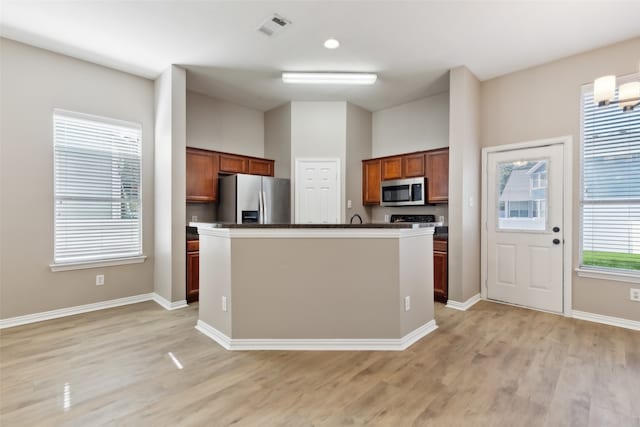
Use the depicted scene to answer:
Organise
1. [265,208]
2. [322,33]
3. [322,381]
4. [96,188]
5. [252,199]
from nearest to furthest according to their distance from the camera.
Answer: [322,381] < [322,33] < [96,188] < [252,199] < [265,208]

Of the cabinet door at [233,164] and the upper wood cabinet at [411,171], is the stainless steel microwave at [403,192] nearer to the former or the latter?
the upper wood cabinet at [411,171]

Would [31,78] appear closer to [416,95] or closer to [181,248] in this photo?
[181,248]

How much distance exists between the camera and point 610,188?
343 cm

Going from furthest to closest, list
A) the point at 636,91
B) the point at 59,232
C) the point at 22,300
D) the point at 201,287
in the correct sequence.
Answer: the point at 59,232 < the point at 22,300 < the point at 201,287 < the point at 636,91

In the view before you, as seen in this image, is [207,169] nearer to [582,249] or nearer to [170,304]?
[170,304]

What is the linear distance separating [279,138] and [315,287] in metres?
3.56

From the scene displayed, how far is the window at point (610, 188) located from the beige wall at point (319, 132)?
3.21m

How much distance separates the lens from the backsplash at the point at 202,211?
4797 millimetres

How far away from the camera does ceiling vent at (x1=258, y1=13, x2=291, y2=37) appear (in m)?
3.01

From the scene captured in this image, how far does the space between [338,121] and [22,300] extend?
15.8ft

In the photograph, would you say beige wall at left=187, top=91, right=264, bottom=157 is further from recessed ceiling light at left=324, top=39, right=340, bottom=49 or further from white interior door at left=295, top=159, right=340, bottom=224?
recessed ceiling light at left=324, top=39, right=340, bottom=49

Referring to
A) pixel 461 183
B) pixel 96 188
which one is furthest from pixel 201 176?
pixel 461 183

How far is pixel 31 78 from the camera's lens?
3414mm

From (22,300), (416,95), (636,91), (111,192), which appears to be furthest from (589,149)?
(22,300)
